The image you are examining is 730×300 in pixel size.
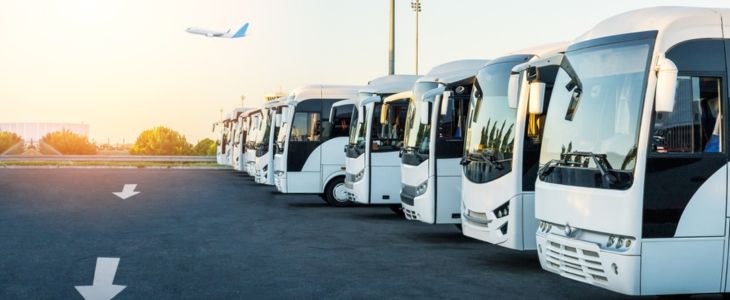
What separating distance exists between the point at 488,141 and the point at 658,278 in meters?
3.99

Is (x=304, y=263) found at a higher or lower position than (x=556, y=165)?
lower

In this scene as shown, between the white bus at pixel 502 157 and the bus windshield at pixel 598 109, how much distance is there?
126 cm

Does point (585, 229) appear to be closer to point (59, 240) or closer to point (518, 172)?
point (518, 172)

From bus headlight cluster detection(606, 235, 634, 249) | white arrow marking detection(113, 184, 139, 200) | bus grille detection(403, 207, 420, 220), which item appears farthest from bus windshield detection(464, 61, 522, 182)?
white arrow marking detection(113, 184, 139, 200)

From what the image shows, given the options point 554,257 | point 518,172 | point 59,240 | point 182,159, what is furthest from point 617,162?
point 182,159

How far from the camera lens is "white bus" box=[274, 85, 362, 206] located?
2106cm

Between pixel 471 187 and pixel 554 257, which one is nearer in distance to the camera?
pixel 554 257

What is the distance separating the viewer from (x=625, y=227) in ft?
24.7

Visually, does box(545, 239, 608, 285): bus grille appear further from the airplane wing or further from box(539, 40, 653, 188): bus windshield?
the airplane wing

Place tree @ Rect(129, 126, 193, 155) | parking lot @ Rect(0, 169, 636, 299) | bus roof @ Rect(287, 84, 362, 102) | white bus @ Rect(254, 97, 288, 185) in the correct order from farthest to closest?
tree @ Rect(129, 126, 193, 155), white bus @ Rect(254, 97, 288, 185), bus roof @ Rect(287, 84, 362, 102), parking lot @ Rect(0, 169, 636, 299)

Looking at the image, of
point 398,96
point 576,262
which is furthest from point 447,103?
point 576,262

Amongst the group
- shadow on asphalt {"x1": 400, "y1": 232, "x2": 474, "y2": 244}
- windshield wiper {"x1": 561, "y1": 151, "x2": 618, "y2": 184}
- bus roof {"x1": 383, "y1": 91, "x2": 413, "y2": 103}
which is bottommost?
shadow on asphalt {"x1": 400, "y1": 232, "x2": 474, "y2": 244}

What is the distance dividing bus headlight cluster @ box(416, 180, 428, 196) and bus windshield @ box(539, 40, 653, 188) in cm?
496

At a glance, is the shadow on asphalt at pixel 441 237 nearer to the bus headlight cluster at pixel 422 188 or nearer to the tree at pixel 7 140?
the bus headlight cluster at pixel 422 188
